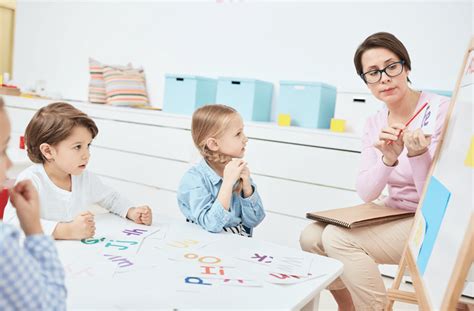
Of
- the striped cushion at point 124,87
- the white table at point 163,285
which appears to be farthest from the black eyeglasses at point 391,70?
the striped cushion at point 124,87

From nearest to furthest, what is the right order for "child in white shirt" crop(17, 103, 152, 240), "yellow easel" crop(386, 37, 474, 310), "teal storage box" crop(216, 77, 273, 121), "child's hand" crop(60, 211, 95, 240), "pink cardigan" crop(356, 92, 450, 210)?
"yellow easel" crop(386, 37, 474, 310) → "child's hand" crop(60, 211, 95, 240) → "child in white shirt" crop(17, 103, 152, 240) → "pink cardigan" crop(356, 92, 450, 210) → "teal storage box" crop(216, 77, 273, 121)

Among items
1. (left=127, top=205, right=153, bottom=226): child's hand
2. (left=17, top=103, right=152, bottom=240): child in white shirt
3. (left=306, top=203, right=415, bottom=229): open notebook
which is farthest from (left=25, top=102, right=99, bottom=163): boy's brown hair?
(left=306, top=203, right=415, bottom=229): open notebook

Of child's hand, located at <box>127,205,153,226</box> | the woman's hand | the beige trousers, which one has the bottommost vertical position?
the beige trousers

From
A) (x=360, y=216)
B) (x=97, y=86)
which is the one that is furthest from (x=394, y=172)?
(x=97, y=86)

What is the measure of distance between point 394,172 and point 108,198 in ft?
3.18

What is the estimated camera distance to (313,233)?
1754 mm

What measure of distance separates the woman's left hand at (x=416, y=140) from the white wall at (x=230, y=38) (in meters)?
1.39

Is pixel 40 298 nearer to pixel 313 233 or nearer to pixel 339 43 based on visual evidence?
pixel 313 233

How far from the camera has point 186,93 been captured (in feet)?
11.2

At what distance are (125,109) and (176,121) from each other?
47 cm

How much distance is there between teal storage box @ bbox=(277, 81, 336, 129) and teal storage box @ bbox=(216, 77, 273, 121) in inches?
5.9

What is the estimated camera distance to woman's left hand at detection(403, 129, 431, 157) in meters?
1.44

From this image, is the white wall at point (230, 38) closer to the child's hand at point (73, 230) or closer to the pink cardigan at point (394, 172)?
the pink cardigan at point (394, 172)

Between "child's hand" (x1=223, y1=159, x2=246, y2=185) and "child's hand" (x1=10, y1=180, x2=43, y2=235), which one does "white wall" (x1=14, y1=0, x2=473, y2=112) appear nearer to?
"child's hand" (x1=223, y1=159, x2=246, y2=185)
